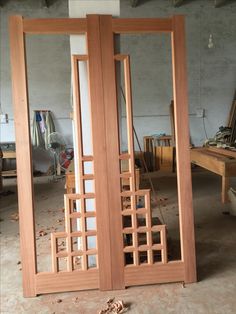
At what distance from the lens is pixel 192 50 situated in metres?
8.41

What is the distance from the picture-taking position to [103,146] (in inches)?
92.2

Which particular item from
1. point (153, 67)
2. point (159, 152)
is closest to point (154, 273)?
point (159, 152)

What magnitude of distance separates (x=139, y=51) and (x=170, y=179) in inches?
139

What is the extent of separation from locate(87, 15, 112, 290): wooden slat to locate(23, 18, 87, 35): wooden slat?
6 cm

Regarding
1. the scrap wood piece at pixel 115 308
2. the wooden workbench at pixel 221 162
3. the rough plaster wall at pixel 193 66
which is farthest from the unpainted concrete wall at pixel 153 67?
the scrap wood piece at pixel 115 308

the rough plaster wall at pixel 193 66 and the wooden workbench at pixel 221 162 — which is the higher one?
the rough plaster wall at pixel 193 66

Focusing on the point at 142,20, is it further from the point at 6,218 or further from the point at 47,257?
the point at 6,218

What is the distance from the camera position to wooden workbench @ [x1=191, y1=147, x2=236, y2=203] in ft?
13.5

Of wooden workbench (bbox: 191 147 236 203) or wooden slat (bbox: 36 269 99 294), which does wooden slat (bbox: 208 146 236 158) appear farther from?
wooden slat (bbox: 36 269 99 294)

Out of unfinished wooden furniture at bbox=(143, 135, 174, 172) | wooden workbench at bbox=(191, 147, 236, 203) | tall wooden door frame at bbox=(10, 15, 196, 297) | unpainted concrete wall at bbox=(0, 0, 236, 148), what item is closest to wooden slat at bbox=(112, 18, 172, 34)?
tall wooden door frame at bbox=(10, 15, 196, 297)

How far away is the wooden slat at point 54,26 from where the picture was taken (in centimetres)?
224

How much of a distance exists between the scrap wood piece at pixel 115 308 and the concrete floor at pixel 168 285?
0.05 metres

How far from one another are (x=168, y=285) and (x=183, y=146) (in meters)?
1.03

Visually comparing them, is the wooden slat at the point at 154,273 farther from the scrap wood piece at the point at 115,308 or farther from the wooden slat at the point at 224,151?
the wooden slat at the point at 224,151
